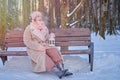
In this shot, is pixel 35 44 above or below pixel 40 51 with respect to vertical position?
above

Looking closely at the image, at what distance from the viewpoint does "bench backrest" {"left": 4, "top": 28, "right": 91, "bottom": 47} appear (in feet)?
27.7

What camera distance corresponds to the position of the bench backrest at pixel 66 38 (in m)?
8.43

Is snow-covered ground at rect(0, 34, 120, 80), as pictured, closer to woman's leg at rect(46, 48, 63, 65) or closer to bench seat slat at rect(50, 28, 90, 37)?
woman's leg at rect(46, 48, 63, 65)

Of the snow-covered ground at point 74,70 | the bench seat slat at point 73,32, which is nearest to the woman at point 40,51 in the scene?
the snow-covered ground at point 74,70

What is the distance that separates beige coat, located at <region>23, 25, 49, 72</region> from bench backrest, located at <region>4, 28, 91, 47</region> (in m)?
0.93

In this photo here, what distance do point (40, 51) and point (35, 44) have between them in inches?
9.0

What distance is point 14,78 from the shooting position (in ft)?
22.6

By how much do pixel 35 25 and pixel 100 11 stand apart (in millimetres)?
9612

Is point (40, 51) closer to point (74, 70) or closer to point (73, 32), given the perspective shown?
point (74, 70)

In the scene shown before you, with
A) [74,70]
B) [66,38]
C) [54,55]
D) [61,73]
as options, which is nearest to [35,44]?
[54,55]

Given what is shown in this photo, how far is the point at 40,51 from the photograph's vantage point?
24.1ft

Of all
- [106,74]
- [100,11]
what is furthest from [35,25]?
[100,11]

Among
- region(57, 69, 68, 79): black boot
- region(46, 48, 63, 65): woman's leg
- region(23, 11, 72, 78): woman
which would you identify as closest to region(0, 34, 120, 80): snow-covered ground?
region(57, 69, 68, 79): black boot

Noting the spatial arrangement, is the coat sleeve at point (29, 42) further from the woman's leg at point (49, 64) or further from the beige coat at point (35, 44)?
the woman's leg at point (49, 64)
